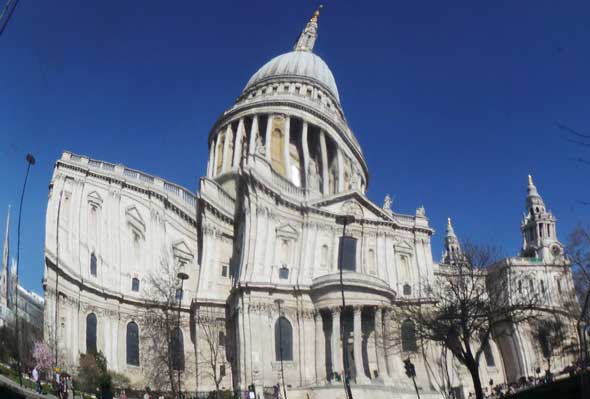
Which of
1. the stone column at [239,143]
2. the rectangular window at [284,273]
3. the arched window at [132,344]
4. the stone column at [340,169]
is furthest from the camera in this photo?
the stone column at [340,169]

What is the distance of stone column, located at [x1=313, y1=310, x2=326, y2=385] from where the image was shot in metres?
47.6

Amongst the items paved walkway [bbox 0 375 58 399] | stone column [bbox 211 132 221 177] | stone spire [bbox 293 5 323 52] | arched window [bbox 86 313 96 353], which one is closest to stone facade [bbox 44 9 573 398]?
arched window [bbox 86 313 96 353]

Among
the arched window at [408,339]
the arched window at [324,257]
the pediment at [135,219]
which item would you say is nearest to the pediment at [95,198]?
the pediment at [135,219]

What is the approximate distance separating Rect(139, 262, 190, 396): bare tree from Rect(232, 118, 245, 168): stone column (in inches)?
893

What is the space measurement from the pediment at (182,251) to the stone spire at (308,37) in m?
51.1

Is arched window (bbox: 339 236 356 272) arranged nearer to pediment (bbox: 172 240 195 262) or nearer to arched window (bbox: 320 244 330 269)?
arched window (bbox: 320 244 330 269)

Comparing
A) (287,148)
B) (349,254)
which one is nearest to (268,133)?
(287,148)

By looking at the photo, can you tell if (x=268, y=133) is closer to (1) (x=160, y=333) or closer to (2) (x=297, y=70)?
(2) (x=297, y=70)

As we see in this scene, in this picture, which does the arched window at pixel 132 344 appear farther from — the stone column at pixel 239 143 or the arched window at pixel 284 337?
the stone column at pixel 239 143

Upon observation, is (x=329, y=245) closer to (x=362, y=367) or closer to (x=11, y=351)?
(x=362, y=367)

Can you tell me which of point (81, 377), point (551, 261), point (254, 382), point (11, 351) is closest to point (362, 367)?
point (254, 382)

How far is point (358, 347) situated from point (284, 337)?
6.48m

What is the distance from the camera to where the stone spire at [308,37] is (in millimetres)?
99225

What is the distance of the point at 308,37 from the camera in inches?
3999
